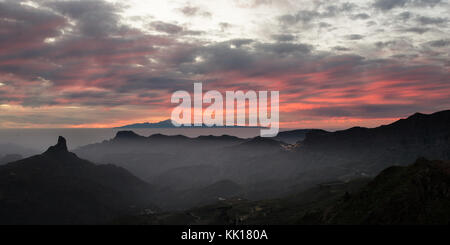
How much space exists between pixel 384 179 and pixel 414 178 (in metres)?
18.8

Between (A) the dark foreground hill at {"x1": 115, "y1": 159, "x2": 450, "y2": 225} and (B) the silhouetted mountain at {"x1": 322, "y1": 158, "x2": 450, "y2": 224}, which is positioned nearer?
(B) the silhouetted mountain at {"x1": 322, "y1": 158, "x2": 450, "y2": 224}

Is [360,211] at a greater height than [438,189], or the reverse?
[438,189]

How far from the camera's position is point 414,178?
4274 inches

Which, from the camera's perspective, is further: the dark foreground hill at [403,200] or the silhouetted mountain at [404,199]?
the dark foreground hill at [403,200]

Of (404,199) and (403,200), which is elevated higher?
(404,199)
